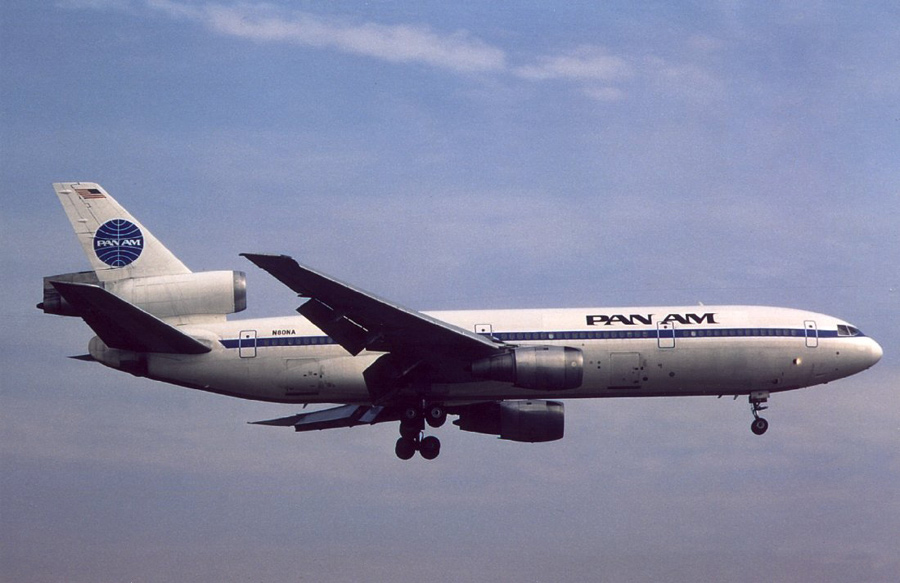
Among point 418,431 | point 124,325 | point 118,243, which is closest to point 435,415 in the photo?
point 418,431

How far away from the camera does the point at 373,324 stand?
34812 mm

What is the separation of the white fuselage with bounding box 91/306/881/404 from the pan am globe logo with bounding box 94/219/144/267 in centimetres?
360

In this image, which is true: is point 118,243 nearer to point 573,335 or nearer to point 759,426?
point 573,335

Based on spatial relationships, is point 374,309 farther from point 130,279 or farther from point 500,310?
point 130,279

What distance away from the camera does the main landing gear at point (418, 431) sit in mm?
36812

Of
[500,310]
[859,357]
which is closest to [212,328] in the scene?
[500,310]

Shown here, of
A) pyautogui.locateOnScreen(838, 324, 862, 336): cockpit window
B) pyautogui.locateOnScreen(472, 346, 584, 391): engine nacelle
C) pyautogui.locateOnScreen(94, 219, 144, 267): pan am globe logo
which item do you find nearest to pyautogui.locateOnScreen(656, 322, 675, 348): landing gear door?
pyautogui.locateOnScreen(472, 346, 584, 391): engine nacelle

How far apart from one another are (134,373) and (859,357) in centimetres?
2370

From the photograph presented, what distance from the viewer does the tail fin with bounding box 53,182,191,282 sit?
38.4m

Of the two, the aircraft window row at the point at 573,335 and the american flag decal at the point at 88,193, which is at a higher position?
the american flag decal at the point at 88,193

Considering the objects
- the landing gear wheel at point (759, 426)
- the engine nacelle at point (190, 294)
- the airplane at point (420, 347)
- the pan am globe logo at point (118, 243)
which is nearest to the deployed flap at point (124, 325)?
the airplane at point (420, 347)

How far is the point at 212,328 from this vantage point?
1453 inches

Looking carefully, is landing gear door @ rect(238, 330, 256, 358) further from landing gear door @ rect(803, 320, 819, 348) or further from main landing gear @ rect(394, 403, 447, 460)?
→ landing gear door @ rect(803, 320, 819, 348)

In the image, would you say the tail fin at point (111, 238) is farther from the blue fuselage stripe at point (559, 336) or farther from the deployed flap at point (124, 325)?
the blue fuselage stripe at point (559, 336)
